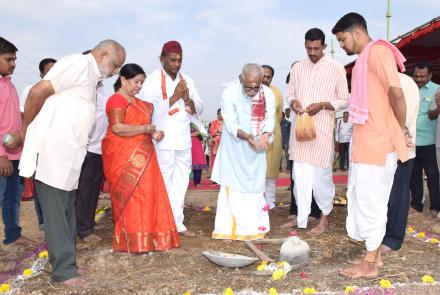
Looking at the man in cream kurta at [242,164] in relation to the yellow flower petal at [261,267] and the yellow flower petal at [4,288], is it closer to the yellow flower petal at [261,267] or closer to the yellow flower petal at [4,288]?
the yellow flower petal at [261,267]

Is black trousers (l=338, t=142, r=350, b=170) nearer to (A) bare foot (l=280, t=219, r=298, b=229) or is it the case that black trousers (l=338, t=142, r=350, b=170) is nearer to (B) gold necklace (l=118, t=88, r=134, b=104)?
(A) bare foot (l=280, t=219, r=298, b=229)

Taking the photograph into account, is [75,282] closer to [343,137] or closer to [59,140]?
[59,140]

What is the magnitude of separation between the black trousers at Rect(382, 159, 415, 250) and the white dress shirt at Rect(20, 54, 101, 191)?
3.23 meters

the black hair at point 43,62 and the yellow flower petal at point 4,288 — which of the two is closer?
the yellow flower petal at point 4,288

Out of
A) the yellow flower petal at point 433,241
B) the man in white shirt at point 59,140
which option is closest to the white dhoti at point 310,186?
the yellow flower petal at point 433,241

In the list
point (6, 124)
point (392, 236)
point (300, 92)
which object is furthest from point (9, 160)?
point (392, 236)

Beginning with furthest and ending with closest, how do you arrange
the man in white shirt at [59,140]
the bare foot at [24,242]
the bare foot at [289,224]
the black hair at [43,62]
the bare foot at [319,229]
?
1. the bare foot at [289,224]
2. the black hair at [43,62]
3. the bare foot at [319,229]
4. the bare foot at [24,242]
5. the man in white shirt at [59,140]

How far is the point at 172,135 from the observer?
5012 millimetres

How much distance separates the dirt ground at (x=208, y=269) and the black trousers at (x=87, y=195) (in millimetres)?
257

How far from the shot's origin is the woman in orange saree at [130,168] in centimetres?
437

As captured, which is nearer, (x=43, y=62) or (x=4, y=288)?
(x=4, y=288)

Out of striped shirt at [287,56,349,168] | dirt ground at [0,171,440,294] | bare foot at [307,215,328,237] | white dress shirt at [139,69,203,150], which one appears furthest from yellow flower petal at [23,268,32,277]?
striped shirt at [287,56,349,168]

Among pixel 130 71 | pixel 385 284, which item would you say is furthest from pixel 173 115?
pixel 385 284

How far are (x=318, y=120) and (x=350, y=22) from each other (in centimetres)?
176
